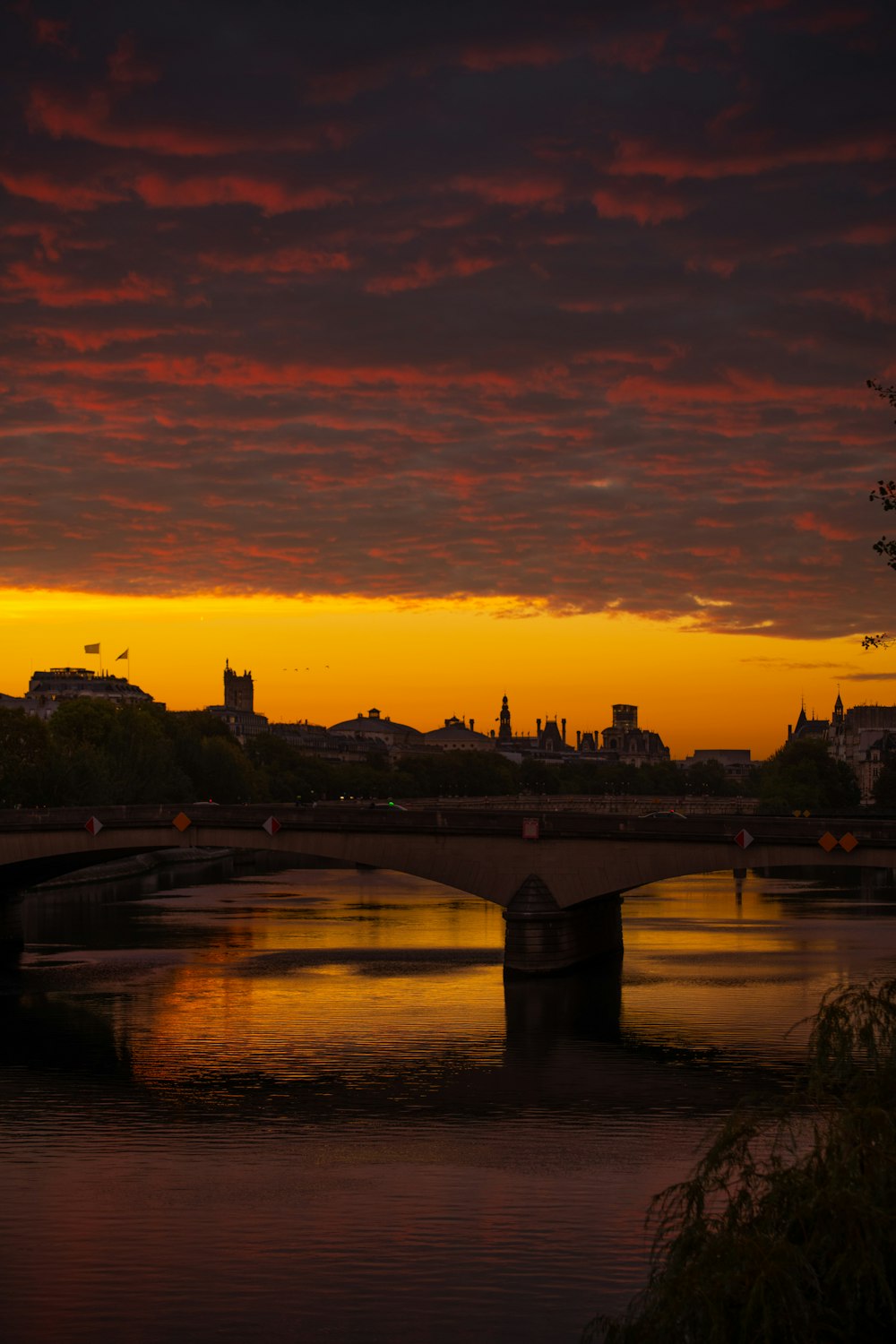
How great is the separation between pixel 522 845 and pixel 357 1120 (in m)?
26.9

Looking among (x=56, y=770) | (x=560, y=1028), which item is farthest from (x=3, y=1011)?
(x=56, y=770)

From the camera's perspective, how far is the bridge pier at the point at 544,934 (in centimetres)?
5984

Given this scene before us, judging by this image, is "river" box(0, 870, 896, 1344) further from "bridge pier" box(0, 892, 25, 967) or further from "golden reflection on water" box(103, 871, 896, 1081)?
"bridge pier" box(0, 892, 25, 967)

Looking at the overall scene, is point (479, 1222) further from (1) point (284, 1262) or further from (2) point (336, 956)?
(2) point (336, 956)

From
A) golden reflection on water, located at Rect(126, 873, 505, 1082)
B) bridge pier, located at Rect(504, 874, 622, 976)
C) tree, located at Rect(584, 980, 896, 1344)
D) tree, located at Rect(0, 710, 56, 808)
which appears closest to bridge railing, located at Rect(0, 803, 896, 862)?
bridge pier, located at Rect(504, 874, 622, 976)

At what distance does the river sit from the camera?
78.9ft

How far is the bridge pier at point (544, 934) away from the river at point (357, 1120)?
1430mm

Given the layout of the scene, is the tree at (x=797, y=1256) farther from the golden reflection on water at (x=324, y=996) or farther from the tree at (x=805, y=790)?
the tree at (x=805, y=790)

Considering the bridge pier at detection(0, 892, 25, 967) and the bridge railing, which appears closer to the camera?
the bridge railing

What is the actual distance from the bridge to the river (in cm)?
282

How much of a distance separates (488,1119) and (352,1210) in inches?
323

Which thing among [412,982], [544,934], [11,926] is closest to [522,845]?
[544,934]

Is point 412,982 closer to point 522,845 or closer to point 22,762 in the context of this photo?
point 522,845

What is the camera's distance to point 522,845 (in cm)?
6222
